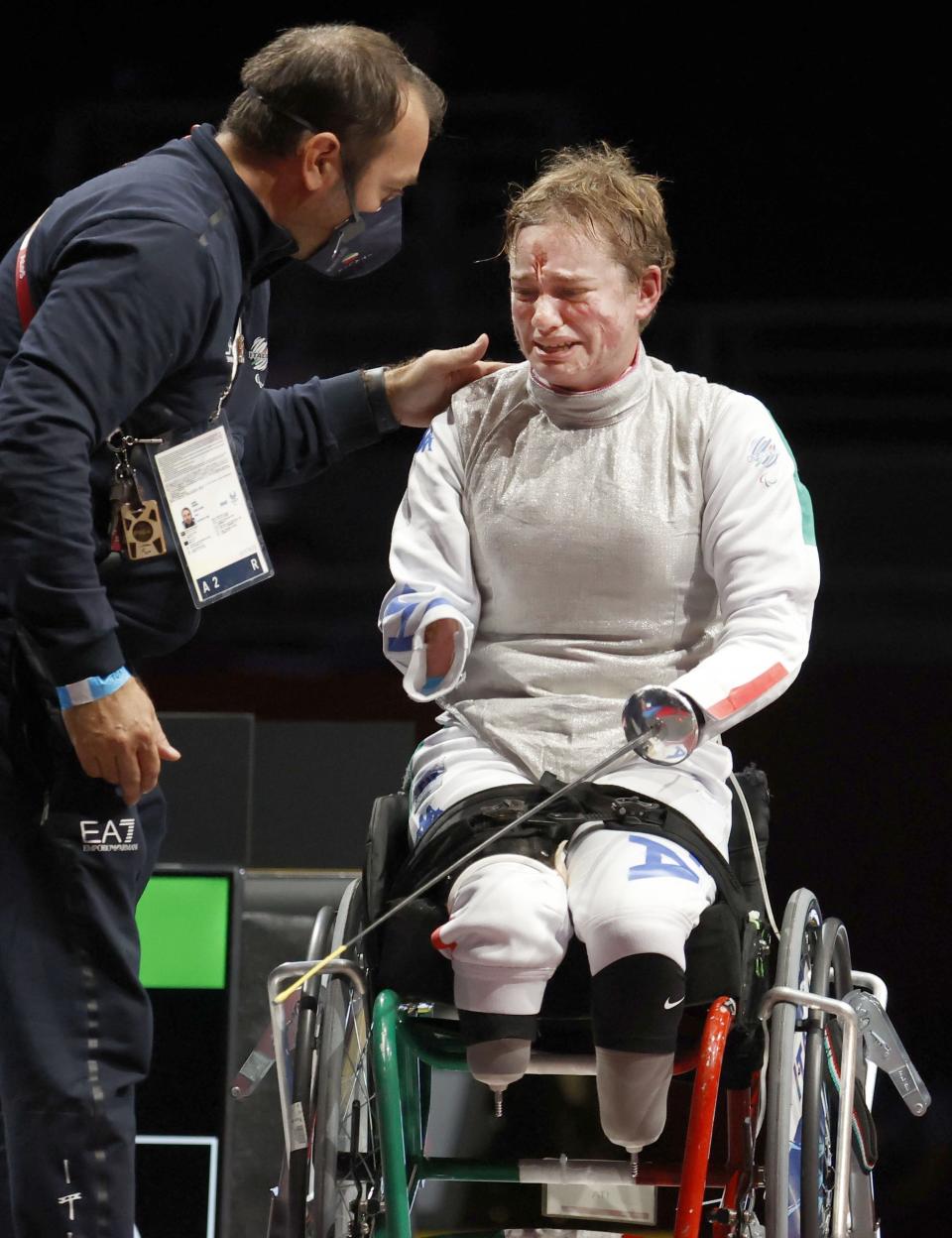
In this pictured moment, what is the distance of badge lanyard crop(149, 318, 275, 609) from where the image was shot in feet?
6.07

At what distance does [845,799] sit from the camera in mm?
3084

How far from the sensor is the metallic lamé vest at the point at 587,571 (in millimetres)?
1939

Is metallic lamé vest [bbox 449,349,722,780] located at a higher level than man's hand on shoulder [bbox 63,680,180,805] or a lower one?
higher

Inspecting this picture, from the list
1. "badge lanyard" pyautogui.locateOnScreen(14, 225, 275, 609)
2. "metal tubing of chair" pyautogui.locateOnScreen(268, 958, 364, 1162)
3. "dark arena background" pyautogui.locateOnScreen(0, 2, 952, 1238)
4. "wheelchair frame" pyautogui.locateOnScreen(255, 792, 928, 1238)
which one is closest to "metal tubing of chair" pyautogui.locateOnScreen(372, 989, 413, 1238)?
"wheelchair frame" pyautogui.locateOnScreen(255, 792, 928, 1238)

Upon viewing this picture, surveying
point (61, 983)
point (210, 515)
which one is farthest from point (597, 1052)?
point (210, 515)

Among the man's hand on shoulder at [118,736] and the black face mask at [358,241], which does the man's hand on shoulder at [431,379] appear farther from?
the man's hand on shoulder at [118,736]

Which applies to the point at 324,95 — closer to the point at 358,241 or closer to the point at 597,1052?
the point at 358,241

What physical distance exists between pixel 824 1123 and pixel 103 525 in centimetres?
106

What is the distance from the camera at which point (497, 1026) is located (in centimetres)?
166

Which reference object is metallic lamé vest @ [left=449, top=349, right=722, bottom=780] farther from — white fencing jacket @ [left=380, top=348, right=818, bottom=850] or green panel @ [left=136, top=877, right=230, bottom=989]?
green panel @ [left=136, top=877, right=230, bottom=989]

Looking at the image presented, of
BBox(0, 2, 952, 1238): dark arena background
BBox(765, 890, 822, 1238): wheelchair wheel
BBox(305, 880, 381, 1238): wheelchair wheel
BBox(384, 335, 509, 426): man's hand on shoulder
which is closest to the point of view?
BBox(765, 890, 822, 1238): wheelchair wheel

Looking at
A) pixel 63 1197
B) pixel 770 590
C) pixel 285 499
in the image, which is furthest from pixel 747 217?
pixel 63 1197

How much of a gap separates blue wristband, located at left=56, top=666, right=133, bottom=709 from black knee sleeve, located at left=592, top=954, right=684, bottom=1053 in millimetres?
599

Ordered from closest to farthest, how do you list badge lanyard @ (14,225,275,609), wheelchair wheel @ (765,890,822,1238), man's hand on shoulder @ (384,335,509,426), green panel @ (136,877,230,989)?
wheelchair wheel @ (765,890,822,1238) → badge lanyard @ (14,225,275,609) → man's hand on shoulder @ (384,335,509,426) → green panel @ (136,877,230,989)
